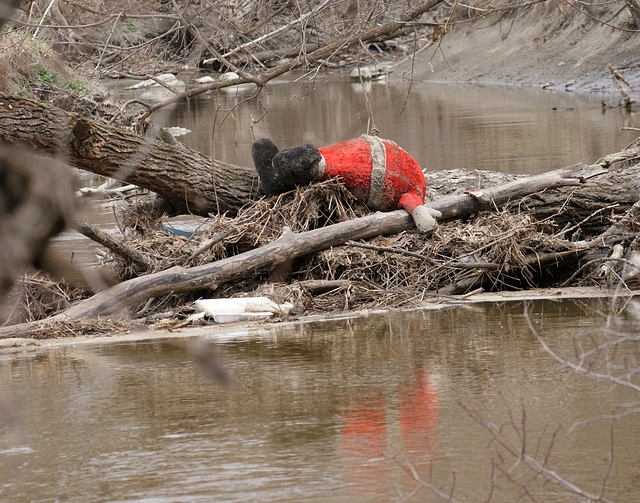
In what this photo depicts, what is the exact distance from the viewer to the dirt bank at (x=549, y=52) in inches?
989

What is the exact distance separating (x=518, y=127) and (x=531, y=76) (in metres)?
11.3

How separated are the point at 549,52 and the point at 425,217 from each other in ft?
78.1

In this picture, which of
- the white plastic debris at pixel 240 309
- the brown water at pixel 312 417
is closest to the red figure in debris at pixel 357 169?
the white plastic debris at pixel 240 309

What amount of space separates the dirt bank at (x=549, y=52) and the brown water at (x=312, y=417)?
1863 centimetres

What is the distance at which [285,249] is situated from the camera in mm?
7156

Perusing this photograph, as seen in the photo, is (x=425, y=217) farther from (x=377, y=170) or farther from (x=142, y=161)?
(x=142, y=161)

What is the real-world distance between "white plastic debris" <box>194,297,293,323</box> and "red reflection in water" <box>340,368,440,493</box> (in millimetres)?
2089

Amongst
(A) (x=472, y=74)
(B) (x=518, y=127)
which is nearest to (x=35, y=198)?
(B) (x=518, y=127)

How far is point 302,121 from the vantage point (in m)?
22.4

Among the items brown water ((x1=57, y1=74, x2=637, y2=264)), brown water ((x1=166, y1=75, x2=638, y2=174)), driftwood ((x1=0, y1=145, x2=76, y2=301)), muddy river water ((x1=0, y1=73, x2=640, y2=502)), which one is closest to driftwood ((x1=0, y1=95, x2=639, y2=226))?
brown water ((x1=57, y1=74, x2=637, y2=264))

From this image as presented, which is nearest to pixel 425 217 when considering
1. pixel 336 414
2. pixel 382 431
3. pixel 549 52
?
pixel 336 414

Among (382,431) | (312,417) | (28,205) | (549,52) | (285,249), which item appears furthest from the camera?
(549,52)

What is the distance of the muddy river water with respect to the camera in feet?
11.2

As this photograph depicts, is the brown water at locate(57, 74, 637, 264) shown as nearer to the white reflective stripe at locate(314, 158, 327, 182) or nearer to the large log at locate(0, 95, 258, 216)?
the large log at locate(0, 95, 258, 216)
